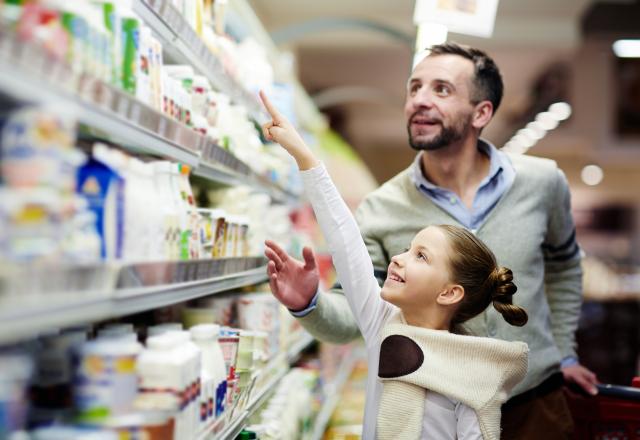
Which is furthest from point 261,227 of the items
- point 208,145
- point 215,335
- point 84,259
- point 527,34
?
point 527,34

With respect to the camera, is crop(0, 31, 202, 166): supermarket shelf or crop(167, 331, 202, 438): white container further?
crop(167, 331, 202, 438): white container

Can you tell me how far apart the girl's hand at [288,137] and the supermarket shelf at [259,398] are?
764 mm

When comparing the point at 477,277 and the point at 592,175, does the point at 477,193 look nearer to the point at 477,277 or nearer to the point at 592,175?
the point at 477,277

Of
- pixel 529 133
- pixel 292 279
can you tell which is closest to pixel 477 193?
pixel 292 279

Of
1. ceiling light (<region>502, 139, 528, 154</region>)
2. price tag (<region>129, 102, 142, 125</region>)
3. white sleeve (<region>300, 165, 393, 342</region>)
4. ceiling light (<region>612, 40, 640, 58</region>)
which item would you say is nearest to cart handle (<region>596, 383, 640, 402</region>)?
white sleeve (<region>300, 165, 393, 342</region>)

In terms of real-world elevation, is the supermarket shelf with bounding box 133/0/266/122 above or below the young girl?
above

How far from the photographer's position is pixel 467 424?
6.95 feet

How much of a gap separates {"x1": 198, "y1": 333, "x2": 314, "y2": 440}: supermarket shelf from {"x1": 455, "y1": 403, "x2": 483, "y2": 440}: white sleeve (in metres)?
0.63

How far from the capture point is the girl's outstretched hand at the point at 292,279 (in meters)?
2.41

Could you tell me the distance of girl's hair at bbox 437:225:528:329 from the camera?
2.25m

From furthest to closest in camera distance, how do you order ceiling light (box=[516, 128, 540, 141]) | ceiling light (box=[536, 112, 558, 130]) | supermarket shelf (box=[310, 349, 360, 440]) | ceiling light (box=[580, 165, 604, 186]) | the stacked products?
1. ceiling light (box=[580, 165, 604, 186])
2. ceiling light (box=[516, 128, 540, 141])
3. ceiling light (box=[536, 112, 558, 130])
4. supermarket shelf (box=[310, 349, 360, 440])
5. the stacked products

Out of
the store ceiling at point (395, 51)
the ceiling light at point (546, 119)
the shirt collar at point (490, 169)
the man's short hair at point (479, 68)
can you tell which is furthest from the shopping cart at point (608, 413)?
the ceiling light at point (546, 119)

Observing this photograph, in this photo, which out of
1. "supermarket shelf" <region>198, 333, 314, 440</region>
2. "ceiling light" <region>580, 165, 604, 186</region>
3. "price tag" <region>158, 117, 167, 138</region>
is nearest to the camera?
"price tag" <region>158, 117, 167, 138</region>

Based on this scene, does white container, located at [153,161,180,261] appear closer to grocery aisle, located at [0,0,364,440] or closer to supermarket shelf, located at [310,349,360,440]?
grocery aisle, located at [0,0,364,440]
